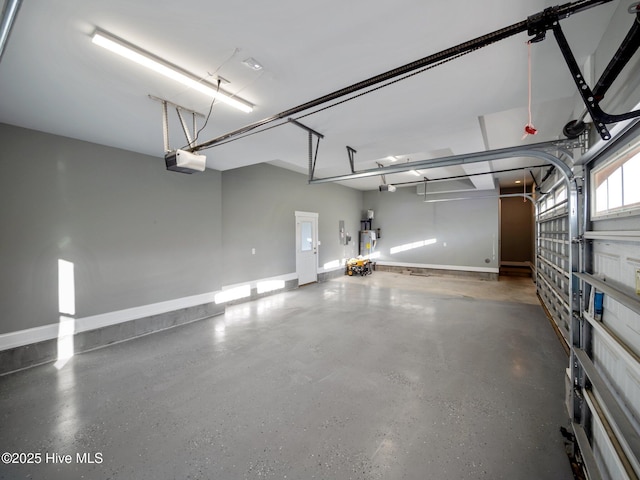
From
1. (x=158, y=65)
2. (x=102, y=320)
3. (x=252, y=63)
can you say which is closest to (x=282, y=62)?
(x=252, y=63)

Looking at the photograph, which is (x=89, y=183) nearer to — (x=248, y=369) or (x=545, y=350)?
(x=248, y=369)

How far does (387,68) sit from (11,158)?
4.13 metres

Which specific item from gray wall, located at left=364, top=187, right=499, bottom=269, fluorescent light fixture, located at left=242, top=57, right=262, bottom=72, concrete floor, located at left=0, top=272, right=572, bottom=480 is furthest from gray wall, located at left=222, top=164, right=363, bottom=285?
fluorescent light fixture, located at left=242, top=57, right=262, bottom=72

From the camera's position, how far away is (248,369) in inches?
113

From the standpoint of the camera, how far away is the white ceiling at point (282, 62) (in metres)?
1.44

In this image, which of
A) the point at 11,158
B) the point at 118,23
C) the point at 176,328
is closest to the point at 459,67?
the point at 118,23

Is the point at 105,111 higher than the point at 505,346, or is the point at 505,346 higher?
the point at 105,111

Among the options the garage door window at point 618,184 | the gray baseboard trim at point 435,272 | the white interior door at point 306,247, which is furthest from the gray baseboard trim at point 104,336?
the gray baseboard trim at point 435,272

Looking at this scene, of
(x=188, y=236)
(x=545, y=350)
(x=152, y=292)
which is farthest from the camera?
(x=188, y=236)

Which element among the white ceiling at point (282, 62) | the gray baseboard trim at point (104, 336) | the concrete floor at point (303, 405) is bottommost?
the concrete floor at point (303, 405)

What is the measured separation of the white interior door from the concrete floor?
3.16 metres

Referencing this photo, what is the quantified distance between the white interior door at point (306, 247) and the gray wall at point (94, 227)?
278cm

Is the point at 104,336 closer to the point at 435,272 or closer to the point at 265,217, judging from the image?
the point at 265,217

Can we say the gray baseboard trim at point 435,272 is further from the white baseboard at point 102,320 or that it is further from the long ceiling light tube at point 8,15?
the long ceiling light tube at point 8,15
